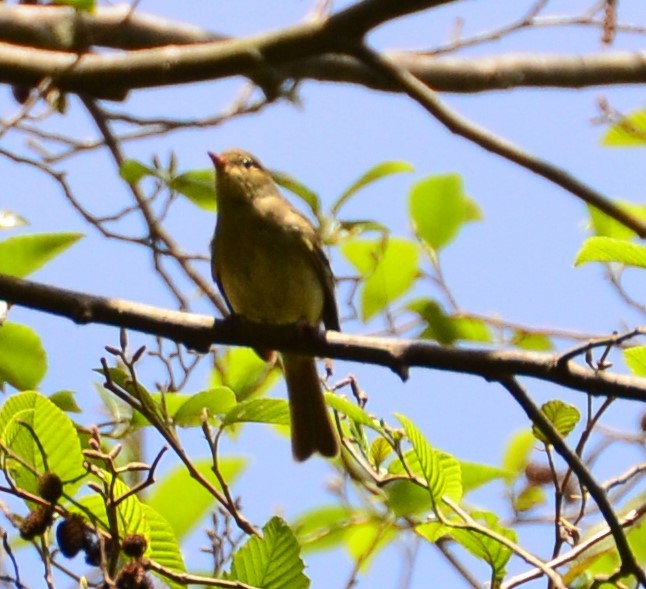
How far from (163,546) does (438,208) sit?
4.78 feet

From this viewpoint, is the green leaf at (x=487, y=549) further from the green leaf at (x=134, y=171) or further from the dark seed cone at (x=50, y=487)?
the green leaf at (x=134, y=171)

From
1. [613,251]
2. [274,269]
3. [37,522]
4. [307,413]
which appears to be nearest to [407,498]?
[613,251]

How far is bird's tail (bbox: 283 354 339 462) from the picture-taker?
4.30 metres

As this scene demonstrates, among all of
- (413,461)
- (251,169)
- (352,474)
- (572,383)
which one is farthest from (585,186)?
(251,169)

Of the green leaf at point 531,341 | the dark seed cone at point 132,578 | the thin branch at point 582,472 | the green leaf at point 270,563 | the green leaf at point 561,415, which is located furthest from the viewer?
the green leaf at point 531,341

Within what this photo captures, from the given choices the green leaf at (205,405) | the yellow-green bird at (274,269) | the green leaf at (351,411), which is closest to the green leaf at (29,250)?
the green leaf at (205,405)

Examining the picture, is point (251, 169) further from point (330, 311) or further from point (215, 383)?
point (215, 383)

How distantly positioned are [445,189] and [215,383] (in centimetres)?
87

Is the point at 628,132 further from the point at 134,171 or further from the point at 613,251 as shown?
the point at 134,171

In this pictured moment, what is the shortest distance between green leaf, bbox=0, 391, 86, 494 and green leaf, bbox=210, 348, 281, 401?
2.80 feet

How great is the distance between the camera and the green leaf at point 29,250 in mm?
2803

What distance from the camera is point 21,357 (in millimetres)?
2676

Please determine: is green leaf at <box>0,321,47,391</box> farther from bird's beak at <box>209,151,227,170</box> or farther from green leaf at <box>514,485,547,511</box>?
bird's beak at <box>209,151,227,170</box>

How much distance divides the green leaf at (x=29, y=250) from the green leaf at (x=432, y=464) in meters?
0.99
